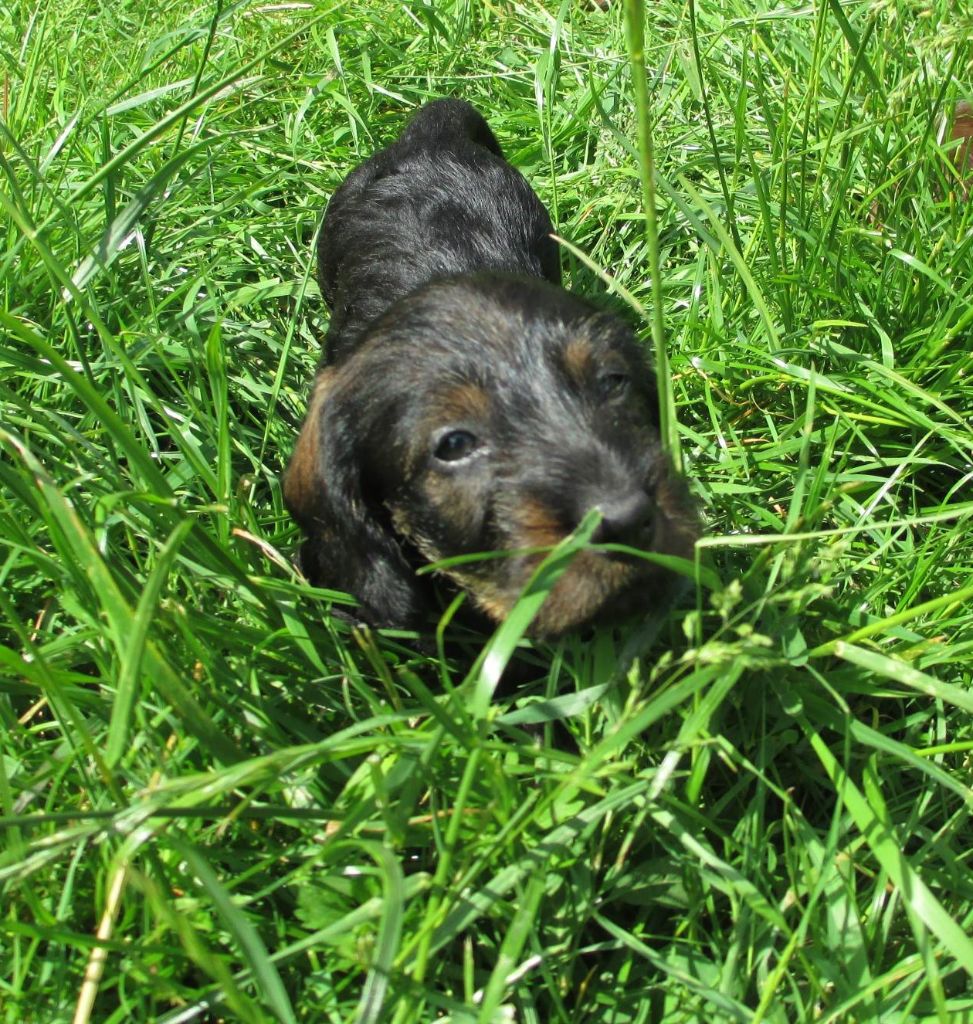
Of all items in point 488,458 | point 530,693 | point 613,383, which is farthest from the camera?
point 613,383

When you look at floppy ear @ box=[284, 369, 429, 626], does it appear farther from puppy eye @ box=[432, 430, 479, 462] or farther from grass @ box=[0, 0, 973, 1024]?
puppy eye @ box=[432, 430, 479, 462]

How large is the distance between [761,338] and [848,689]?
138 centimetres

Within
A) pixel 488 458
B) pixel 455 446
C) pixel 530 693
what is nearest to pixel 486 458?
pixel 488 458

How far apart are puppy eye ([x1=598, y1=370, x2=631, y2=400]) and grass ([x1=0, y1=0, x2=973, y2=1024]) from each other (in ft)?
0.67

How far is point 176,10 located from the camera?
5.21m

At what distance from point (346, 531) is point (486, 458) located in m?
0.43

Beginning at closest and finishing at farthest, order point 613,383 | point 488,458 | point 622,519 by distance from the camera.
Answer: point 622,519 < point 488,458 < point 613,383

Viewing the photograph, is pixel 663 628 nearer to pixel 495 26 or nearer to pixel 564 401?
pixel 564 401

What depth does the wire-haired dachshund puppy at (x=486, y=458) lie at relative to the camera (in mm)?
2004

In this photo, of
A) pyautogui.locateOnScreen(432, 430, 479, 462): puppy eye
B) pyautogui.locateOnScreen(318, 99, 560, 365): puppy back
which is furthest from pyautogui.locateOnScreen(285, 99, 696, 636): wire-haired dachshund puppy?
pyautogui.locateOnScreen(318, 99, 560, 365): puppy back

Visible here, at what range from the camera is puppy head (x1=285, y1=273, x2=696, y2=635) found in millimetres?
2002

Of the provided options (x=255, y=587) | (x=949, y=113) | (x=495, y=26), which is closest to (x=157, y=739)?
(x=255, y=587)

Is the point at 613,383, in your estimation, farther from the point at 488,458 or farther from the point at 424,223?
the point at 424,223

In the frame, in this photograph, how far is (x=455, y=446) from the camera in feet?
7.49
